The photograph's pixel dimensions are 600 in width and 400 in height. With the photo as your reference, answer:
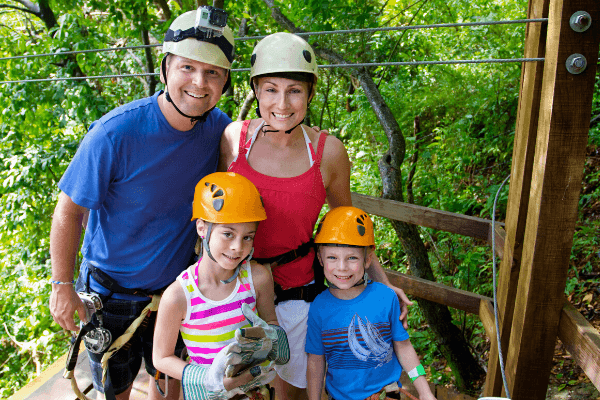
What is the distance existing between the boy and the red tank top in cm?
11

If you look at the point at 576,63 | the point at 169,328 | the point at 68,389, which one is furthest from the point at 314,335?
the point at 68,389

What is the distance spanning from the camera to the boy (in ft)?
6.96

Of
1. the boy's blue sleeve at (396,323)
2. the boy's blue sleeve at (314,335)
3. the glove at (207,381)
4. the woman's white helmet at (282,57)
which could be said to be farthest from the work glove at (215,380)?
the woman's white helmet at (282,57)

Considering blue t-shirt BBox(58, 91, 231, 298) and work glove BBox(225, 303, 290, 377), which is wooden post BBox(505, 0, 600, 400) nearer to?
work glove BBox(225, 303, 290, 377)

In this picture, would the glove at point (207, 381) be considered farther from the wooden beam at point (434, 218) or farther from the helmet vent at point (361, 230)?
the wooden beam at point (434, 218)

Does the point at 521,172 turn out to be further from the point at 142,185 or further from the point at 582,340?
the point at 142,185

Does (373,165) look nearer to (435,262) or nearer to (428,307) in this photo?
(435,262)

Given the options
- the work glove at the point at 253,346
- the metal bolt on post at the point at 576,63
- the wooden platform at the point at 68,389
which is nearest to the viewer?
the work glove at the point at 253,346

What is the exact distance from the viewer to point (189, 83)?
2102mm

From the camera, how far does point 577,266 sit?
4715mm

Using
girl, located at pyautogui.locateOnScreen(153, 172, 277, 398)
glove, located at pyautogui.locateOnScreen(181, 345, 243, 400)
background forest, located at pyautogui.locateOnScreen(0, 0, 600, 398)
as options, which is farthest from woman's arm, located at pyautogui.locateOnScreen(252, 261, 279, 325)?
background forest, located at pyautogui.locateOnScreen(0, 0, 600, 398)

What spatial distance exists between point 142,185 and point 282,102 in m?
0.77

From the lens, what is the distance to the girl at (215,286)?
6.47 feet

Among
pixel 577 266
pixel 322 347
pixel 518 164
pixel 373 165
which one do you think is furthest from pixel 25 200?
pixel 577 266
